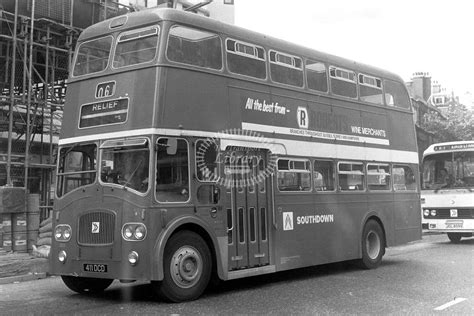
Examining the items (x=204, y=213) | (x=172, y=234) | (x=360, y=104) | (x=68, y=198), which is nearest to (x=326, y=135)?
(x=360, y=104)

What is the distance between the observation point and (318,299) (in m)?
7.95

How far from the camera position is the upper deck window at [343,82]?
1110cm

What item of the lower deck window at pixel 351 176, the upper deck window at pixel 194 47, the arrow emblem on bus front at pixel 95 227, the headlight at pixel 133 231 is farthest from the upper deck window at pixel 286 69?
the arrow emblem on bus front at pixel 95 227

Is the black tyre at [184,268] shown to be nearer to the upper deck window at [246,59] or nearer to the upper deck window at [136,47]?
the upper deck window at [136,47]

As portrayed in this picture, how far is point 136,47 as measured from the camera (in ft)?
26.4

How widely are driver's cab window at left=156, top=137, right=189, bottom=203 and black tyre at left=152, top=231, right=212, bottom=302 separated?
0.58 meters

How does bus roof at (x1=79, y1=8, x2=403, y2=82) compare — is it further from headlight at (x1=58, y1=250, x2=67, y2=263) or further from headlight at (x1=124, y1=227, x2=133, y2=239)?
headlight at (x1=58, y1=250, x2=67, y2=263)

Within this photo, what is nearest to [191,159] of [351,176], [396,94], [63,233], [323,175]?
[63,233]

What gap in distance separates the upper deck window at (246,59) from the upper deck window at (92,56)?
195 cm

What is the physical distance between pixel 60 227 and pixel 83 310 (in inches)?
60.5

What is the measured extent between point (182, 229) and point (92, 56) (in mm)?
3200

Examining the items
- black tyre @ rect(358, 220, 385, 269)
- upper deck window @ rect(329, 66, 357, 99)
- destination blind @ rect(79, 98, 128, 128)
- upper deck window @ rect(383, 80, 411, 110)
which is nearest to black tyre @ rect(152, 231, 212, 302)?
destination blind @ rect(79, 98, 128, 128)

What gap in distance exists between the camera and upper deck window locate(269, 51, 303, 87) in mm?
9674
